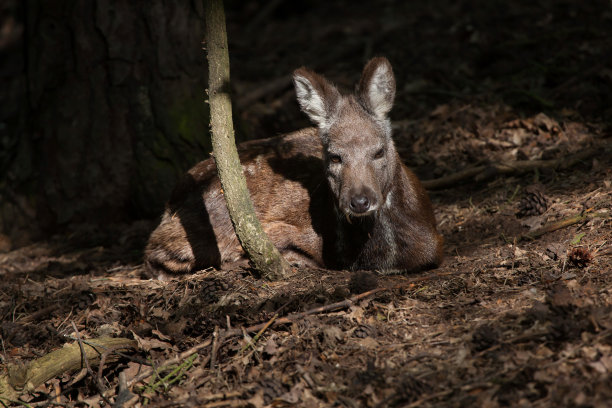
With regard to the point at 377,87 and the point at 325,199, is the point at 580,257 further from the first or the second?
the point at 325,199

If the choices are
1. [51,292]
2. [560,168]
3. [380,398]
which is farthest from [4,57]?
[380,398]

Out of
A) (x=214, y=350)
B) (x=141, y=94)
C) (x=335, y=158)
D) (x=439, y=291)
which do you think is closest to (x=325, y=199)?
(x=335, y=158)

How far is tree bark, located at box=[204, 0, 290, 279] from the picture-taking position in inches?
189

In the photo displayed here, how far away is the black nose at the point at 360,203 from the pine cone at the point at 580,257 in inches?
66.9

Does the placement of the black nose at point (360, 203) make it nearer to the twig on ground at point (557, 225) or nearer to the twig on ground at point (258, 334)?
the twig on ground at point (258, 334)

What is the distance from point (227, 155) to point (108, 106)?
3.41 metres

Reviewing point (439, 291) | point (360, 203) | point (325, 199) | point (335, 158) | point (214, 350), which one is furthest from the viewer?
point (325, 199)

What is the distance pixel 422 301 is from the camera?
475 centimetres

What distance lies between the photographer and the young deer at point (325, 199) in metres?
5.79

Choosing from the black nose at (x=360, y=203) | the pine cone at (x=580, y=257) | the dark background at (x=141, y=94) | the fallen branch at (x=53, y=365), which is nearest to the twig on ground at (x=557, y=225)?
the pine cone at (x=580, y=257)

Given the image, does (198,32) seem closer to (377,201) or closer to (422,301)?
(377,201)

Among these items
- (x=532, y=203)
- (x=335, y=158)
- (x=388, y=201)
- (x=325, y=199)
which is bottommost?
(x=532, y=203)

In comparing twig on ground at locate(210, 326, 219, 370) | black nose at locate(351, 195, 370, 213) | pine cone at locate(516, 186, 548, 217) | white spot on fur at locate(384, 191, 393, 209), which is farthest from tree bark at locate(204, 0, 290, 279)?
pine cone at locate(516, 186, 548, 217)

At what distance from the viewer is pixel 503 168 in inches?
274
